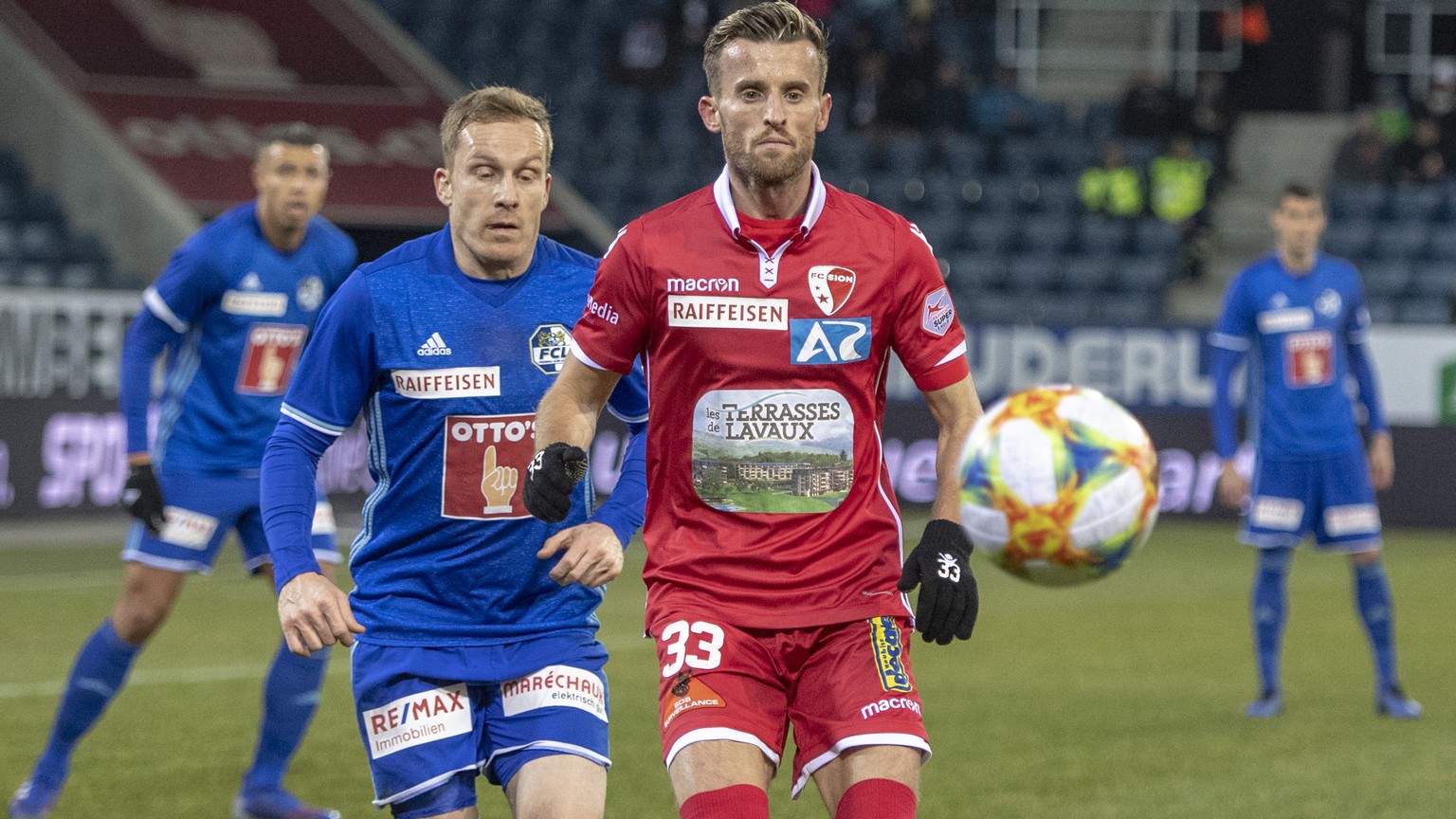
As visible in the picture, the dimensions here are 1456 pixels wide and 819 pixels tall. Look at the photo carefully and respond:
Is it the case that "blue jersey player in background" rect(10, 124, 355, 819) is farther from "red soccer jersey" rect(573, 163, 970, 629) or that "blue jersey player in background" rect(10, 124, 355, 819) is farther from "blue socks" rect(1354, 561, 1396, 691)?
"blue socks" rect(1354, 561, 1396, 691)

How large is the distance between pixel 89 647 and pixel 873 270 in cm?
374

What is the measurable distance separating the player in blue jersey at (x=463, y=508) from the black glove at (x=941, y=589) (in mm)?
654

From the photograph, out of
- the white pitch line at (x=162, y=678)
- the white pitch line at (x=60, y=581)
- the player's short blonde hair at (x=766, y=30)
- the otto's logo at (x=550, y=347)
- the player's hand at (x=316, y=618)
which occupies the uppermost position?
the player's short blonde hair at (x=766, y=30)

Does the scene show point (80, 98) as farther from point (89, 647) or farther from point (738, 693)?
point (738, 693)

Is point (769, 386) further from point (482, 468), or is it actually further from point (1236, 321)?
point (1236, 321)

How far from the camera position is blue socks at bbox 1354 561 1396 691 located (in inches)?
339

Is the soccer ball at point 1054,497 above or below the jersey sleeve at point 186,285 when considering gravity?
below

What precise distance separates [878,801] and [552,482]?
886mm

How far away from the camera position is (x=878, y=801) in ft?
12.2

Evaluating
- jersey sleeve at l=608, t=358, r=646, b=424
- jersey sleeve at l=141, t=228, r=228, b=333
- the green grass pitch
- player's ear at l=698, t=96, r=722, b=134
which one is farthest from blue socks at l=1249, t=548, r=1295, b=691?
player's ear at l=698, t=96, r=722, b=134

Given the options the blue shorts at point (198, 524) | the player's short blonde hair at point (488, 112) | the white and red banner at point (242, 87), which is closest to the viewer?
the player's short blonde hair at point (488, 112)

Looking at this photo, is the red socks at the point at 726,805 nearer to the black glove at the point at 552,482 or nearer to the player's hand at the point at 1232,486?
the black glove at the point at 552,482

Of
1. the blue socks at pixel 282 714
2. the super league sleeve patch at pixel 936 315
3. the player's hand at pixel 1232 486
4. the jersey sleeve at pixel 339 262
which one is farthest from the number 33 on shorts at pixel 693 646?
the player's hand at pixel 1232 486

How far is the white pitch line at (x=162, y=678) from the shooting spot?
28.8ft
